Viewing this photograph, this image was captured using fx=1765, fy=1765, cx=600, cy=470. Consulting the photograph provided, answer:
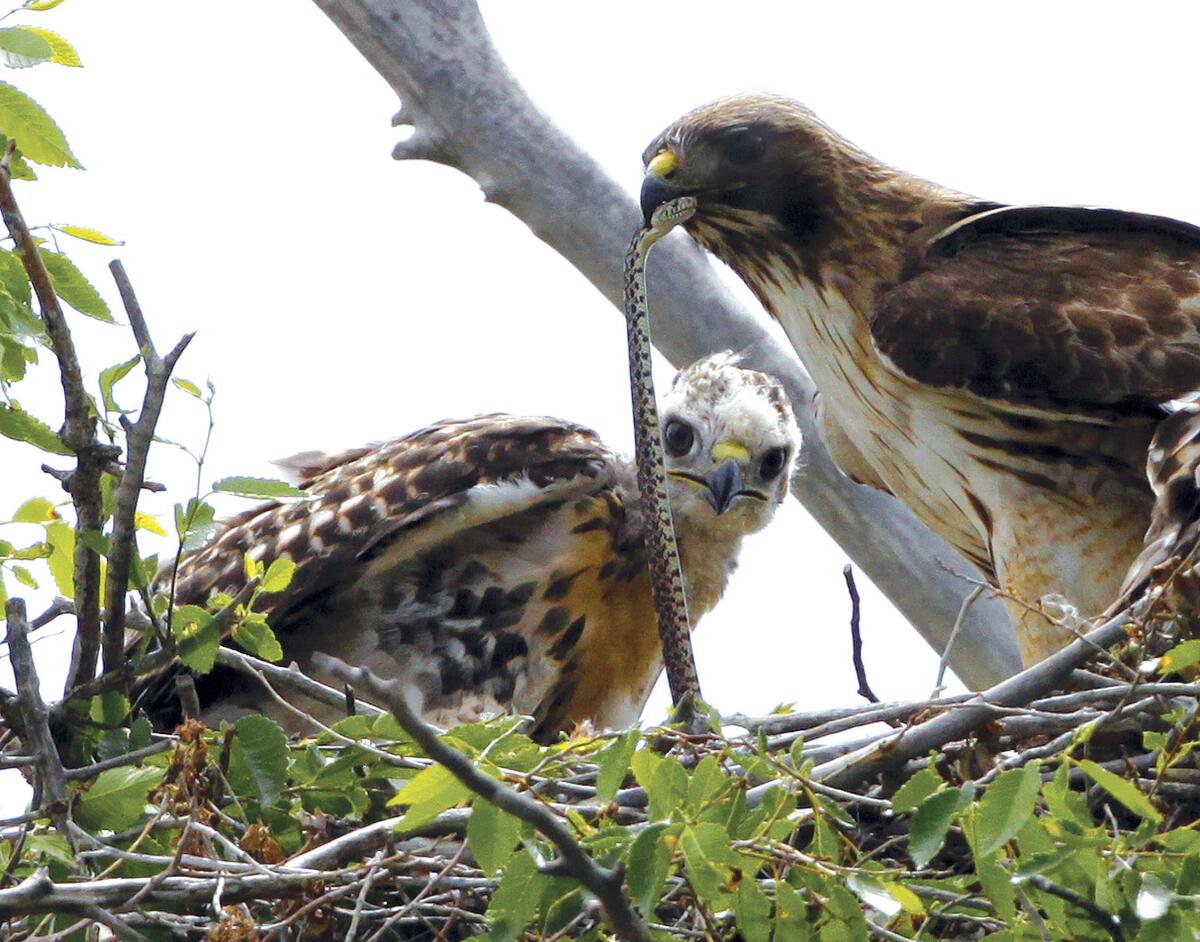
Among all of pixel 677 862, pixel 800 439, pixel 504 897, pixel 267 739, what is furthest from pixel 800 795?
pixel 800 439

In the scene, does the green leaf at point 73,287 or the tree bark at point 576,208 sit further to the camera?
the tree bark at point 576,208

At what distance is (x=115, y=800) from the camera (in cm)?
255

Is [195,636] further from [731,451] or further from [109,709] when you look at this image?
[731,451]

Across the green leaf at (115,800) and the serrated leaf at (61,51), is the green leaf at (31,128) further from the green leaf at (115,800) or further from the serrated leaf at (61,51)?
the green leaf at (115,800)

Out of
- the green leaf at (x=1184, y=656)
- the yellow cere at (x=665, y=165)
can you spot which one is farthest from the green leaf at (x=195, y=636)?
the yellow cere at (x=665, y=165)

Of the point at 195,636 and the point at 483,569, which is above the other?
the point at 195,636

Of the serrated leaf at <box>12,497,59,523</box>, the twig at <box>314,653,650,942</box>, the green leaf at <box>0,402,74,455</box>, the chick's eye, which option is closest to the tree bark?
the chick's eye

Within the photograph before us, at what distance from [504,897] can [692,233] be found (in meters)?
2.54

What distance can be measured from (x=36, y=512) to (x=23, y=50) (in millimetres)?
798

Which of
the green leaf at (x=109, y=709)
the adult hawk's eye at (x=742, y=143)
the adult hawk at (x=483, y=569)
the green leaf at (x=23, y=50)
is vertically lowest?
the adult hawk at (x=483, y=569)

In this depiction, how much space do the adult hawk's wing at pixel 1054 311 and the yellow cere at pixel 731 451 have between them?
2.37 ft

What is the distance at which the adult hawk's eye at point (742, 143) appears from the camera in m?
4.04

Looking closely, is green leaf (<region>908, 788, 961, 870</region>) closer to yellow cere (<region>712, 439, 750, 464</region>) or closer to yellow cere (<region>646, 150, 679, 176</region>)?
yellow cere (<region>646, 150, 679, 176</region>)

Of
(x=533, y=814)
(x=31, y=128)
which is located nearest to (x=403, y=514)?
(x=31, y=128)
